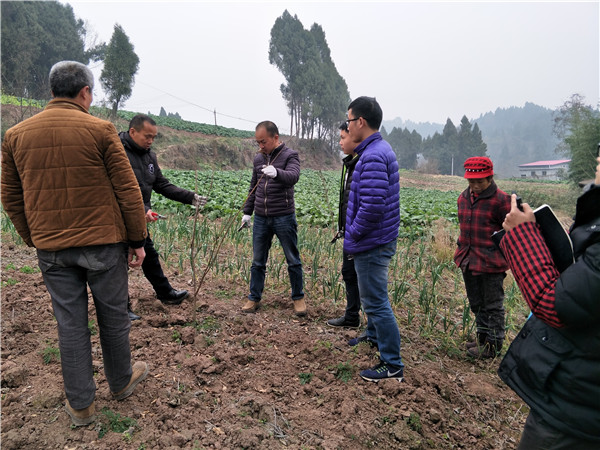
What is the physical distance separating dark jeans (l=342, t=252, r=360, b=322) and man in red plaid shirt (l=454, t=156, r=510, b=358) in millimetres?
939

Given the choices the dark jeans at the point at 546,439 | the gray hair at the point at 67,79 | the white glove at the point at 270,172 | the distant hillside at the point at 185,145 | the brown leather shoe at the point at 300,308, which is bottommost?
the brown leather shoe at the point at 300,308

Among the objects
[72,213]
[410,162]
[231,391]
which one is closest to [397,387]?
[231,391]

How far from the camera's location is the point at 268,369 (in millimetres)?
2795

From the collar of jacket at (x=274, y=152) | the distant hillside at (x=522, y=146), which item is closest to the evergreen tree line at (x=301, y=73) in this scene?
the collar of jacket at (x=274, y=152)

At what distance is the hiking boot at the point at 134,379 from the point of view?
2.30 m

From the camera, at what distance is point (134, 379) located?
93.4 inches

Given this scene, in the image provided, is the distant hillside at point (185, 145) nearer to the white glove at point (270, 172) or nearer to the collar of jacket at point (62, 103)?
the white glove at point (270, 172)

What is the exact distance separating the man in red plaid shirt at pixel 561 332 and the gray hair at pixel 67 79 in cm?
227

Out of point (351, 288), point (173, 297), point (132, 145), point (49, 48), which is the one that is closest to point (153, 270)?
point (173, 297)

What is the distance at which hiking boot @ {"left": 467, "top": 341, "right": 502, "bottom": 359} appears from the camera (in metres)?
3.17

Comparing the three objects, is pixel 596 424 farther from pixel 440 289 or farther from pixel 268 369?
pixel 440 289

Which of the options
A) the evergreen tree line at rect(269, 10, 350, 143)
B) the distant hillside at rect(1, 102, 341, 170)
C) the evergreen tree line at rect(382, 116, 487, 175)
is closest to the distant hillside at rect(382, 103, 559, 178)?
the evergreen tree line at rect(382, 116, 487, 175)

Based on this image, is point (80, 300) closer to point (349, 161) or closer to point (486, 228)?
point (349, 161)

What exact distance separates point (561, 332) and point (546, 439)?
1.41ft
